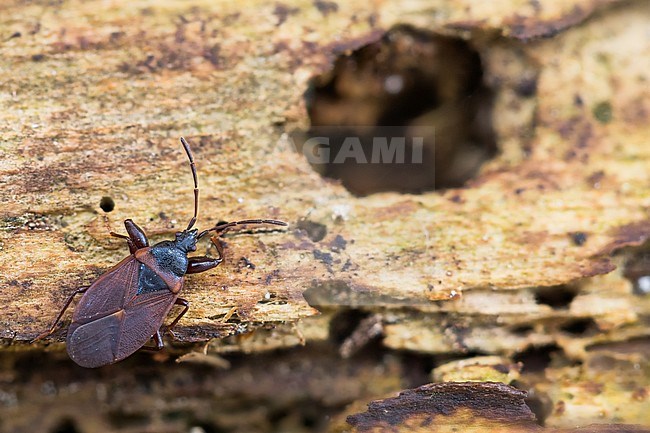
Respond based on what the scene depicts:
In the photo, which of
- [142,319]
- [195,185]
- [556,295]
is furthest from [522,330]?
[142,319]

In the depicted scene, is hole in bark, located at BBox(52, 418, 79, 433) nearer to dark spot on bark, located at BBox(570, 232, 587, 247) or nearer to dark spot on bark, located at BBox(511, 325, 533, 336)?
dark spot on bark, located at BBox(511, 325, 533, 336)

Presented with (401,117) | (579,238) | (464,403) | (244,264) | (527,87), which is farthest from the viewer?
(401,117)

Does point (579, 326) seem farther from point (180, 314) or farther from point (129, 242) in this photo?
point (129, 242)

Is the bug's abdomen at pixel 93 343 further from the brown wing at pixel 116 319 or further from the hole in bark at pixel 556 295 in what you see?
the hole in bark at pixel 556 295

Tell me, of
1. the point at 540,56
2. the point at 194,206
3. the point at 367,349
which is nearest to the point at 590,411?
the point at 367,349

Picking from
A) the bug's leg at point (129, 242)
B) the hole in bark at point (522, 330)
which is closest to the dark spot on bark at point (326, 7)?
the bug's leg at point (129, 242)

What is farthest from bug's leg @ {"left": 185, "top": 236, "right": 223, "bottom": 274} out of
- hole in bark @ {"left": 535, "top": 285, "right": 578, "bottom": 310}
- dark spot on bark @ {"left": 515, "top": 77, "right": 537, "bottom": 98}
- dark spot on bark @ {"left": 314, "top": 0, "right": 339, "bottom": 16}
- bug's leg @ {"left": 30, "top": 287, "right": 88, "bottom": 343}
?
dark spot on bark @ {"left": 515, "top": 77, "right": 537, "bottom": 98}

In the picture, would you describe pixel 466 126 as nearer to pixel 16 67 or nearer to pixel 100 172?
pixel 100 172
